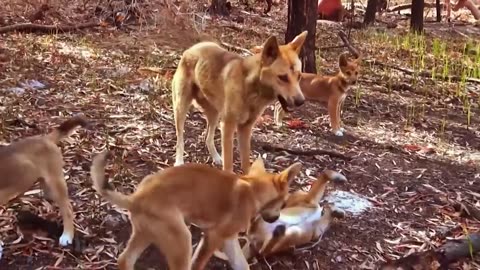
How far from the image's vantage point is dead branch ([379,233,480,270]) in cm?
444

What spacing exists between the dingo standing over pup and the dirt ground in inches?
18.0

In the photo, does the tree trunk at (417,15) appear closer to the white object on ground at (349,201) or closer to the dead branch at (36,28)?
the dead branch at (36,28)

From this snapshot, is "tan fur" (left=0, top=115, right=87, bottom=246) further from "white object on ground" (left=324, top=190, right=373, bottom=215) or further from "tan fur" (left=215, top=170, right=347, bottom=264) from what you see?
"white object on ground" (left=324, top=190, right=373, bottom=215)

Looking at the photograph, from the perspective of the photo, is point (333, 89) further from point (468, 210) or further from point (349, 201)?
point (468, 210)

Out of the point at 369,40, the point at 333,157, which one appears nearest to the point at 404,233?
the point at 333,157

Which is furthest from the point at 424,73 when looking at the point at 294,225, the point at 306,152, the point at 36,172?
the point at 36,172

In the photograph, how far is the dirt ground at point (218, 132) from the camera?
450cm

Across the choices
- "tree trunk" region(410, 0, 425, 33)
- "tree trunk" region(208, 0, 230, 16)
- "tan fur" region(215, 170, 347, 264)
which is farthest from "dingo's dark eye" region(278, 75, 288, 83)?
"tree trunk" region(410, 0, 425, 33)

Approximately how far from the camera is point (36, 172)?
13.7 feet

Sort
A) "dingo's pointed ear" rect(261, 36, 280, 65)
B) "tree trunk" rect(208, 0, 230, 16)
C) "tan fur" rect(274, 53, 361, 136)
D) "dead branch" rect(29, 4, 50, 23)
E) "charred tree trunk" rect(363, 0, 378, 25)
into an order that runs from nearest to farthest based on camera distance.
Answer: "dingo's pointed ear" rect(261, 36, 280, 65)
"tan fur" rect(274, 53, 361, 136)
"dead branch" rect(29, 4, 50, 23)
"tree trunk" rect(208, 0, 230, 16)
"charred tree trunk" rect(363, 0, 378, 25)

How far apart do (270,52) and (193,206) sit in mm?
1764

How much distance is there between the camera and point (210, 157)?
599cm

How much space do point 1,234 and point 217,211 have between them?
141 cm

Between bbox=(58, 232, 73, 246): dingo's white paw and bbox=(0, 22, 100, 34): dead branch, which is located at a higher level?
bbox=(0, 22, 100, 34): dead branch
